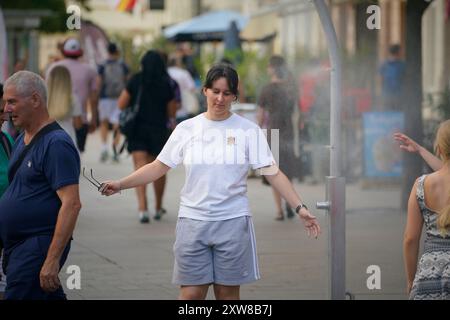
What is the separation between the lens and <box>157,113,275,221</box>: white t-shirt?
7.23 metres

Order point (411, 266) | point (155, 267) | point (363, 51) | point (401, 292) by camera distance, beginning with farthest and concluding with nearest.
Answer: point (363, 51) < point (155, 267) < point (401, 292) < point (411, 266)

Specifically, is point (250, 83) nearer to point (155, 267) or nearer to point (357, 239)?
point (357, 239)

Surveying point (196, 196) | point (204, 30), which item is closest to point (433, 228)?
point (196, 196)

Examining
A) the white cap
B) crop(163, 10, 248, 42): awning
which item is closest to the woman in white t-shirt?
the white cap

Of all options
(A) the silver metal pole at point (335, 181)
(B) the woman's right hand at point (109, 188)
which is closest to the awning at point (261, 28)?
(A) the silver metal pole at point (335, 181)

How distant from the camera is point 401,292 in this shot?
10.2 meters

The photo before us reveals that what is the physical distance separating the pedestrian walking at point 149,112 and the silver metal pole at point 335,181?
6537 mm

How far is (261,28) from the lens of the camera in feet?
124

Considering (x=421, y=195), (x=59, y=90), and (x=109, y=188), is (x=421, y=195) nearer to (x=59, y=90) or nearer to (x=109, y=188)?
(x=109, y=188)

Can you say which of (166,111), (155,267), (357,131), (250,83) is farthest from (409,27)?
(250,83)

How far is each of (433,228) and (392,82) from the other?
14.5 m

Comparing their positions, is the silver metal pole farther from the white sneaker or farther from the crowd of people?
the white sneaker

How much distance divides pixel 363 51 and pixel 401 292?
11.7m

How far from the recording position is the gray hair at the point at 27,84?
6.84m
